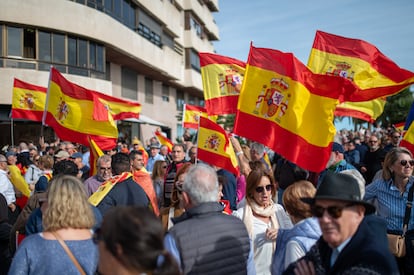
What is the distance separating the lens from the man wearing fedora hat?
1935 mm

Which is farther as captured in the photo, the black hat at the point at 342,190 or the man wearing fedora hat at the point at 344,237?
the black hat at the point at 342,190

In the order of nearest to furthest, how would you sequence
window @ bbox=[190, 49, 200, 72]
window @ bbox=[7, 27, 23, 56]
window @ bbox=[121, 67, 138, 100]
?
1. window @ bbox=[7, 27, 23, 56]
2. window @ bbox=[121, 67, 138, 100]
3. window @ bbox=[190, 49, 200, 72]

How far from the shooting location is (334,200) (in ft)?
6.94

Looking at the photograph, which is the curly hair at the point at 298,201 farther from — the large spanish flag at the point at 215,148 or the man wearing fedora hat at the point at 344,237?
the large spanish flag at the point at 215,148

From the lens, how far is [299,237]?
2664 millimetres

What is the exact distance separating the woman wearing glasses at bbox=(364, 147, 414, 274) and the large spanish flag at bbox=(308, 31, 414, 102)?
2.61 metres

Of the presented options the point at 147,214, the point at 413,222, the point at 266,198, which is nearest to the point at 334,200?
the point at 147,214

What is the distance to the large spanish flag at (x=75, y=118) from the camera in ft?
24.3

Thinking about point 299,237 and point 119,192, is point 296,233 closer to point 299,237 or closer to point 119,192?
point 299,237

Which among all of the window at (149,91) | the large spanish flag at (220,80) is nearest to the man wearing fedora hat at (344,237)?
the large spanish flag at (220,80)

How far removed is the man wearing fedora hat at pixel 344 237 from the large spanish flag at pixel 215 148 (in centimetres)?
442

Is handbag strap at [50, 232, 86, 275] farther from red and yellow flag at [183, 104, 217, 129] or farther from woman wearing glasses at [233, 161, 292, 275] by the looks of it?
red and yellow flag at [183, 104, 217, 129]

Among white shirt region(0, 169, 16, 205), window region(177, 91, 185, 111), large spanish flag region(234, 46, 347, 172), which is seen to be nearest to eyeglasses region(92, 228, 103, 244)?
large spanish flag region(234, 46, 347, 172)

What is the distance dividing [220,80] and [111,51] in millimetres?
16681
